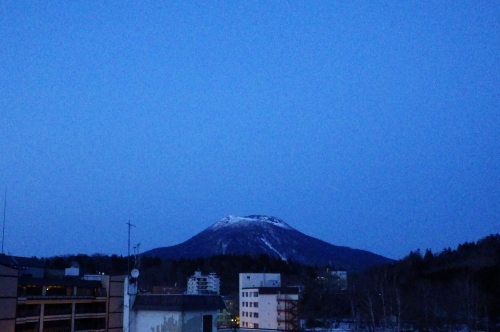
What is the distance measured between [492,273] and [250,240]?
99.1 meters

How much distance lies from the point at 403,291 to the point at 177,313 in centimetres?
2587

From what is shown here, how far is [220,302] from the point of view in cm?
1731

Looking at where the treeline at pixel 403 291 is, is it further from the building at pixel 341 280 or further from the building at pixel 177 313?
the building at pixel 177 313

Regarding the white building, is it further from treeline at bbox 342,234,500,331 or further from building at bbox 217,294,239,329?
treeline at bbox 342,234,500,331

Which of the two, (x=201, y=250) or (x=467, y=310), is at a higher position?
(x=201, y=250)

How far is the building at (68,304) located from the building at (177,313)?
6005 mm

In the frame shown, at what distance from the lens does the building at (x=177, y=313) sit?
1633 cm

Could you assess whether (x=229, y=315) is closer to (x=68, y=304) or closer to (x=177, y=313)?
(x=68, y=304)

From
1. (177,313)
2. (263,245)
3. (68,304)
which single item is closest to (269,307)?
(68,304)

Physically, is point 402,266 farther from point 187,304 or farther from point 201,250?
point 201,250

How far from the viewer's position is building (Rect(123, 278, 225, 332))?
1633 centimetres

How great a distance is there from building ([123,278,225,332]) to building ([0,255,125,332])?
19.7ft

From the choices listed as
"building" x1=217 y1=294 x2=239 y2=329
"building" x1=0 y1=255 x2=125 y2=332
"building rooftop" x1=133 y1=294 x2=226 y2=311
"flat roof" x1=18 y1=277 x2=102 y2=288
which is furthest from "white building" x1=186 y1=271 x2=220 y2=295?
"building rooftop" x1=133 y1=294 x2=226 y2=311

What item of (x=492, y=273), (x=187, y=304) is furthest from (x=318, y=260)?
(x=187, y=304)
